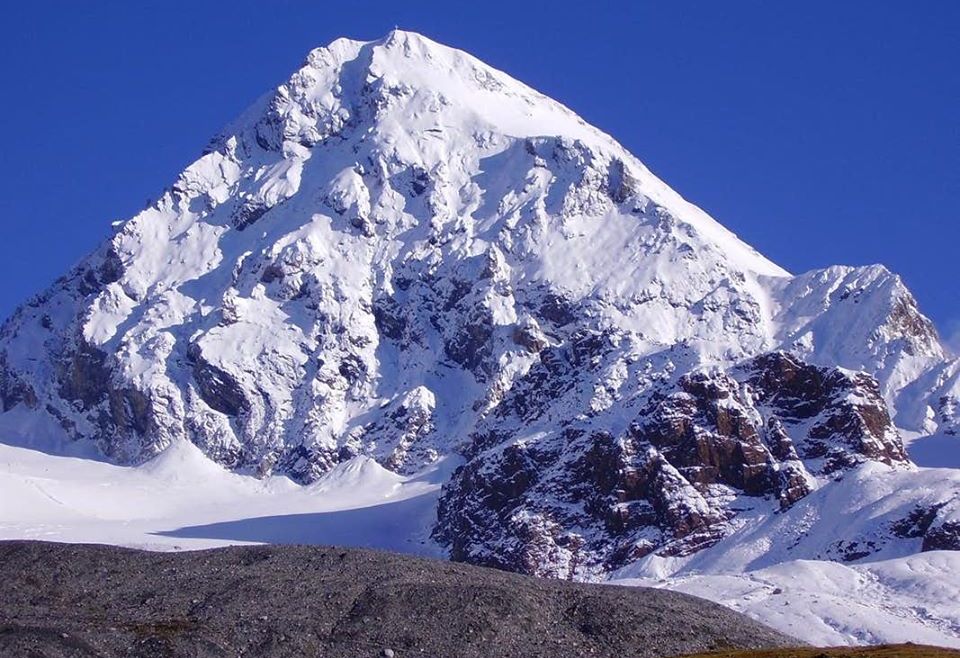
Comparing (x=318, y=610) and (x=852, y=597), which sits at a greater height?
(x=852, y=597)

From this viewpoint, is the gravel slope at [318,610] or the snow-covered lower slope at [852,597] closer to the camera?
the gravel slope at [318,610]

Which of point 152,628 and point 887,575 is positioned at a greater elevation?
point 887,575

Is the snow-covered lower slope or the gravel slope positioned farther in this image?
the snow-covered lower slope

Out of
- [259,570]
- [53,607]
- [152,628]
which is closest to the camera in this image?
[152,628]

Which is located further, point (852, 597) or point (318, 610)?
point (852, 597)

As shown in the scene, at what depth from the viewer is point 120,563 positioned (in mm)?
123812

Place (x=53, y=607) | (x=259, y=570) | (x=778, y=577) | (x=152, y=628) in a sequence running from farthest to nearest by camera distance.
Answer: (x=778, y=577) → (x=259, y=570) → (x=53, y=607) → (x=152, y=628)

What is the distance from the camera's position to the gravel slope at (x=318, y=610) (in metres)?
→ 105

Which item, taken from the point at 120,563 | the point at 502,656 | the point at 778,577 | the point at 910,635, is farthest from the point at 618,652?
the point at 778,577

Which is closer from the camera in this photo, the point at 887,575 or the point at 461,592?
the point at 461,592

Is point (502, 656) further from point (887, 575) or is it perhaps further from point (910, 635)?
point (887, 575)

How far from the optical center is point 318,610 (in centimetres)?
11162

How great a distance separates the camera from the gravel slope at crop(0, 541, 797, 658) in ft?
345

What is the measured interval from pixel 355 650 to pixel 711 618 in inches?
940
